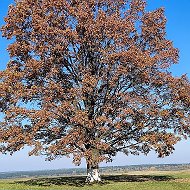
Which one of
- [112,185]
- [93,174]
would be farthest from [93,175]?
[112,185]

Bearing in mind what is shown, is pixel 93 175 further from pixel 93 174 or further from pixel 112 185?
pixel 112 185

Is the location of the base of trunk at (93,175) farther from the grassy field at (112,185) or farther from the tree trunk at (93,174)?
the grassy field at (112,185)

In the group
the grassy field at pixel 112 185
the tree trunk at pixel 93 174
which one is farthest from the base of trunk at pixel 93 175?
the grassy field at pixel 112 185

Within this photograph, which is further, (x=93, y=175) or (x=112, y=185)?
(x=93, y=175)

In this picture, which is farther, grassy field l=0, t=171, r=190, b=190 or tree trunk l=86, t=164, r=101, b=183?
tree trunk l=86, t=164, r=101, b=183

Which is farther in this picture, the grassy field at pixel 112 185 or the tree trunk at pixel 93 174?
the tree trunk at pixel 93 174

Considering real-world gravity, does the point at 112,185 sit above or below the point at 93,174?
below

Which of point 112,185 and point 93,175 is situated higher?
point 93,175

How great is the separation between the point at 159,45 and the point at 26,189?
2006 centimetres

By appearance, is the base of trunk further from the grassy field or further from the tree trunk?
the grassy field

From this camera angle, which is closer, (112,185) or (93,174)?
(112,185)

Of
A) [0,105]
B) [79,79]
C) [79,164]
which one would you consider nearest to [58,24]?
[79,79]

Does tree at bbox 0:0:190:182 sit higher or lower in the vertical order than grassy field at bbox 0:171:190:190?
higher

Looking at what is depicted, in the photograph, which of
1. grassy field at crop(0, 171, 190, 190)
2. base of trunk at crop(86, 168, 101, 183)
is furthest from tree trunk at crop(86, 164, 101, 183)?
grassy field at crop(0, 171, 190, 190)
